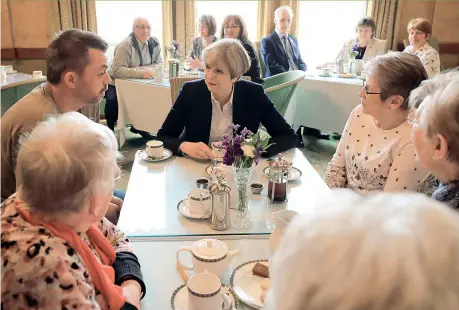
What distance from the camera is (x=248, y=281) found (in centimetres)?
122

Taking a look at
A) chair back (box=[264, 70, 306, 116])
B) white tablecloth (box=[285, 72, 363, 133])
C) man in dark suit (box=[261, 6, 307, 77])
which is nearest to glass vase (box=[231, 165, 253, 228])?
chair back (box=[264, 70, 306, 116])

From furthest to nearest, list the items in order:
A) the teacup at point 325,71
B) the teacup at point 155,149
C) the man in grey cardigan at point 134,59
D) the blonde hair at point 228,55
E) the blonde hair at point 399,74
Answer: the teacup at point 325,71 < the man in grey cardigan at point 134,59 < the blonde hair at point 228,55 < the teacup at point 155,149 < the blonde hair at point 399,74

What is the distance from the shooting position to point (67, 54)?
193cm

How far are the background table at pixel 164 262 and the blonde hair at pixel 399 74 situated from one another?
845 mm

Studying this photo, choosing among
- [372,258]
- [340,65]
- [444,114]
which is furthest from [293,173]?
[340,65]

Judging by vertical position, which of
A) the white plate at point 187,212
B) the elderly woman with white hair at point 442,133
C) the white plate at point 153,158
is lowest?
the white plate at point 187,212

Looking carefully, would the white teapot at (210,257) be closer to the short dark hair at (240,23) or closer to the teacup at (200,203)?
the teacup at (200,203)

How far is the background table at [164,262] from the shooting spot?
1.16 metres

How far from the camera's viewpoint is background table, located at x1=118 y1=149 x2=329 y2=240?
1.46 metres

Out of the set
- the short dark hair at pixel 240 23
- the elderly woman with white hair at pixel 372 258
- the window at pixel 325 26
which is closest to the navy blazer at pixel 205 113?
the elderly woman with white hair at pixel 372 258

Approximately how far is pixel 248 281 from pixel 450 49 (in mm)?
5252

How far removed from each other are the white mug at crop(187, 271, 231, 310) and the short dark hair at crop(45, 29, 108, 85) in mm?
1256

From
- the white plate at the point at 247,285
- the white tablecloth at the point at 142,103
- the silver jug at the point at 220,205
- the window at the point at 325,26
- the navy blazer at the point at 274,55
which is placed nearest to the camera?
the white plate at the point at 247,285

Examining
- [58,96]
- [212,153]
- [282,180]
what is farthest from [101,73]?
[282,180]
